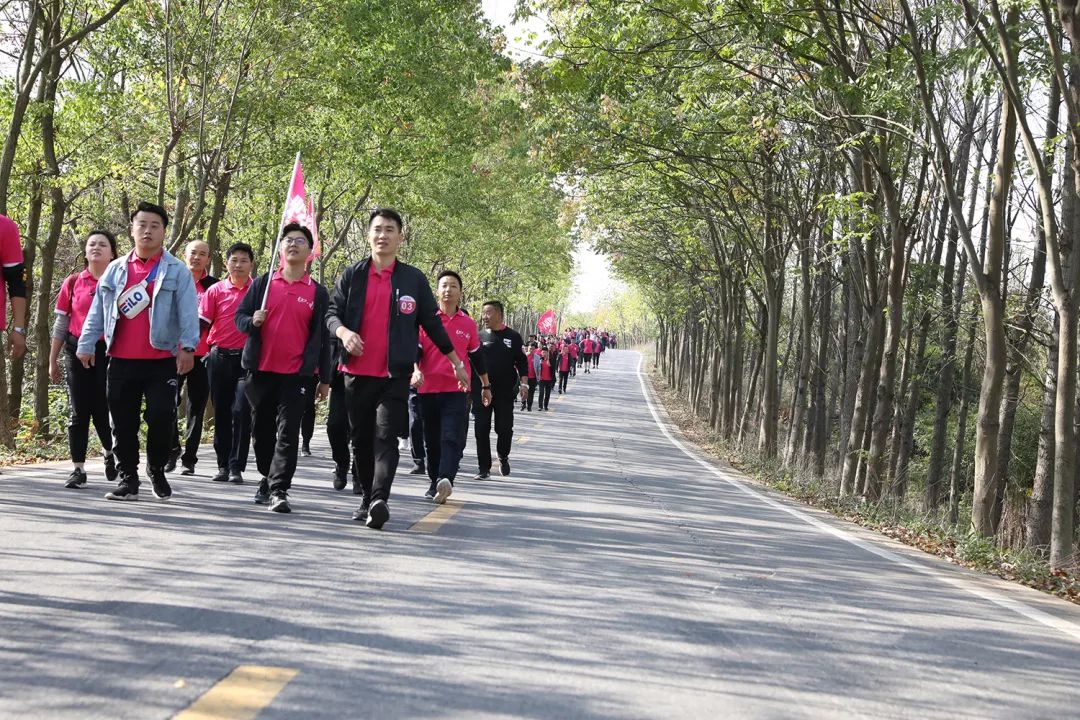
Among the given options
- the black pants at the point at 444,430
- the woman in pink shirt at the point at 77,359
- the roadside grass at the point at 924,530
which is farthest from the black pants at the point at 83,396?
the roadside grass at the point at 924,530

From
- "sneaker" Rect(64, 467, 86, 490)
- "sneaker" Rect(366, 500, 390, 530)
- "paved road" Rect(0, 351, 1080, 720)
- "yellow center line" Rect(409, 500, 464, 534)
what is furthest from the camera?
"sneaker" Rect(64, 467, 86, 490)

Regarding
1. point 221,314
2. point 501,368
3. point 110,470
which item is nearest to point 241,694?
point 110,470

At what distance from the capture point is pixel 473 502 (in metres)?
10.1

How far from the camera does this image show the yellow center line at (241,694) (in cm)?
364

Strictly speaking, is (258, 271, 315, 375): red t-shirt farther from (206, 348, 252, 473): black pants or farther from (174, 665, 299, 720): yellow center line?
(174, 665, 299, 720): yellow center line

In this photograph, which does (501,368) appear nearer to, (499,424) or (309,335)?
(499,424)

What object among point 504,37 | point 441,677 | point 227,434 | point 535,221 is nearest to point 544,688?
point 441,677

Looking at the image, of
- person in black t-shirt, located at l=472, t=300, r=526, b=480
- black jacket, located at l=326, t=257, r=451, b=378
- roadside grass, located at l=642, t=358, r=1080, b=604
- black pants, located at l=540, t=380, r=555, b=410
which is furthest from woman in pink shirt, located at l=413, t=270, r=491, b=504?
black pants, located at l=540, t=380, r=555, b=410

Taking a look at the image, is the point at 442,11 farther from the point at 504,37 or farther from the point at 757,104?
the point at 757,104

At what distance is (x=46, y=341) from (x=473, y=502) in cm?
1427

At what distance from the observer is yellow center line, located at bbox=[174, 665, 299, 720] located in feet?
12.0

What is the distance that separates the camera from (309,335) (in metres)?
8.46

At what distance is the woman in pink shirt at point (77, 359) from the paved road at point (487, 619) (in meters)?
0.47

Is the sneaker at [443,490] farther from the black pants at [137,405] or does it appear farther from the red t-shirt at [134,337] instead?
the red t-shirt at [134,337]
